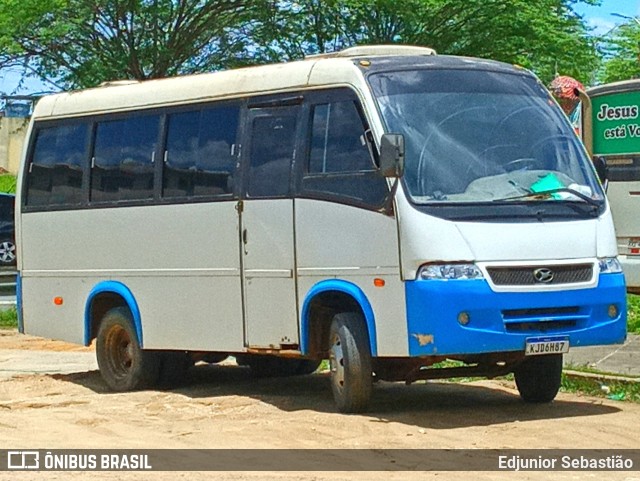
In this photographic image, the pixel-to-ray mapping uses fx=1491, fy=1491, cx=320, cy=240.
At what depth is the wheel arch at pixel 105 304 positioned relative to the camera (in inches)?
569

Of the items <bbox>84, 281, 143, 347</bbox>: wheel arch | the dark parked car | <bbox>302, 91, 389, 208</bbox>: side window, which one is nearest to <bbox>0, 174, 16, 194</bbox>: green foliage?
A: the dark parked car

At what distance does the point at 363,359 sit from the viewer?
11.6 meters

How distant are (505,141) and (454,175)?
67cm

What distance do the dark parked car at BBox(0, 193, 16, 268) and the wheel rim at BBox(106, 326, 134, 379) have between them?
12207mm

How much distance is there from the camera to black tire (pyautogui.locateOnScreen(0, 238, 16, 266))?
26.9 metres

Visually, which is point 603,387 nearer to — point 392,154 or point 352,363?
point 352,363

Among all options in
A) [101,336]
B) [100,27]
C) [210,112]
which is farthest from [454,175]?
[100,27]

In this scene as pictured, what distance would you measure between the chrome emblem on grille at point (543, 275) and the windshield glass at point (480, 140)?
0.57 m

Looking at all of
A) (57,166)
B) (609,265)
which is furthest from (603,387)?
(57,166)

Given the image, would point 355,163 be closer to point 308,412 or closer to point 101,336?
point 308,412

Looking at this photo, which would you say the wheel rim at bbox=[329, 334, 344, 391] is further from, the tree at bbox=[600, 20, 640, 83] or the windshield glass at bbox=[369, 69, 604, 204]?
the tree at bbox=[600, 20, 640, 83]

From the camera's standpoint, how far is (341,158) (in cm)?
1188

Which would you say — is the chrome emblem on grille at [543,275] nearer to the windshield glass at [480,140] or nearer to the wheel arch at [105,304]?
the windshield glass at [480,140]

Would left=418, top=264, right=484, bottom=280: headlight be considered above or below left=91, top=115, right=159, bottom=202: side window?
below
